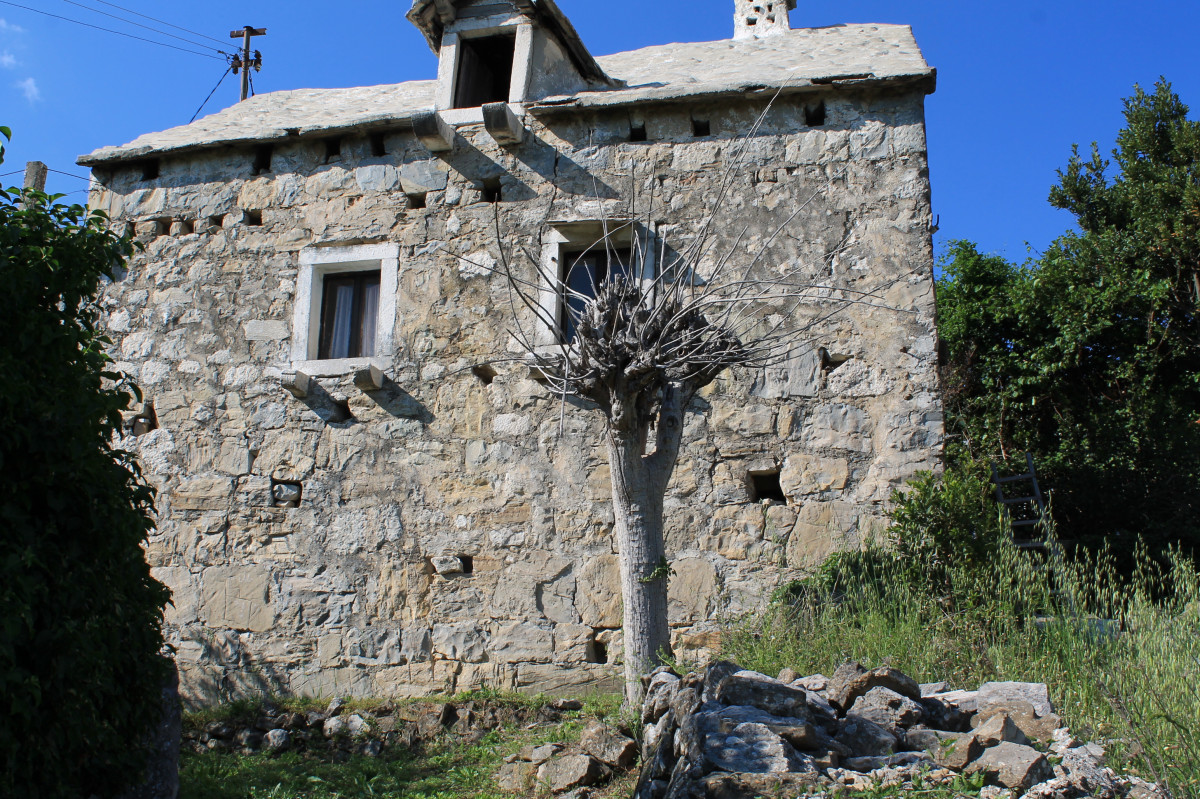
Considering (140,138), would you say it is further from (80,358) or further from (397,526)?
(80,358)

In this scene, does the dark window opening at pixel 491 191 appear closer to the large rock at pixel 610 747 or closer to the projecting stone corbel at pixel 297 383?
the projecting stone corbel at pixel 297 383

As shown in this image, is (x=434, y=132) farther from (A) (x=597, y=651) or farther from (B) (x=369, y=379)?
(A) (x=597, y=651)

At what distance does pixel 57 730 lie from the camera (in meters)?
3.35

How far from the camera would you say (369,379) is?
6.62m

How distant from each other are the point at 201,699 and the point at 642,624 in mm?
3704

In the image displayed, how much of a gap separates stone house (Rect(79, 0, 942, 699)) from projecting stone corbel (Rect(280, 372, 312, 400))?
0.03m

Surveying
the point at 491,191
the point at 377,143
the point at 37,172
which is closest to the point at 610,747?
the point at 491,191

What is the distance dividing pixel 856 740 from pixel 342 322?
5137 millimetres

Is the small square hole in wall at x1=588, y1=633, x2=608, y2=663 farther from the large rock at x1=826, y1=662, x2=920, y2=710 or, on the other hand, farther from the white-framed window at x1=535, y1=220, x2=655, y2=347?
the large rock at x1=826, y1=662, x2=920, y2=710

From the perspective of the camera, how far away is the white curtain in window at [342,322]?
717 centimetres

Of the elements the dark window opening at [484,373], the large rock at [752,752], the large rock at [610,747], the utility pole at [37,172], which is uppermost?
the utility pole at [37,172]

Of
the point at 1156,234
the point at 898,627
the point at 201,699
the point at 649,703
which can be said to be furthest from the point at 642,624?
the point at 1156,234

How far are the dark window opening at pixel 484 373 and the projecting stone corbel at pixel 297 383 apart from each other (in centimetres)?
126

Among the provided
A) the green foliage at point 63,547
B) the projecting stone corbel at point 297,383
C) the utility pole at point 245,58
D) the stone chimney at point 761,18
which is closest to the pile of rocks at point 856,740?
the green foliage at point 63,547
